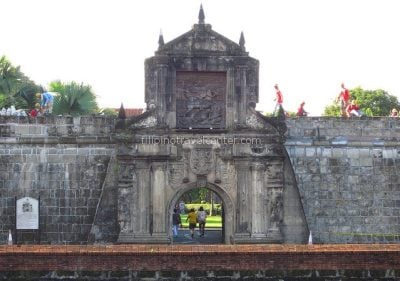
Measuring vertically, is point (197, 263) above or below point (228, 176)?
below

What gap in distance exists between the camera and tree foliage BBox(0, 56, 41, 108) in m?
25.8

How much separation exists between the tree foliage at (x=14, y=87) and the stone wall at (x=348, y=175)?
1176cm

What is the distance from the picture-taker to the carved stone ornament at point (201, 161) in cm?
1988

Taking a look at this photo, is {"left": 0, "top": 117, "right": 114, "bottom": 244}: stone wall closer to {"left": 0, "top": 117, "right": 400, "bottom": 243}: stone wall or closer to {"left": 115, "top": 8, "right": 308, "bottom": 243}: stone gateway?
{"left": 0, "top": 117, "right": 400, "bottom": 243}: stone wall

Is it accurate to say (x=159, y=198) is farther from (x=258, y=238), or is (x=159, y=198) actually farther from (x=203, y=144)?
(x=258, y=238)

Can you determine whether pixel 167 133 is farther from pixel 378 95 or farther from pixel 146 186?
pixel 378 95

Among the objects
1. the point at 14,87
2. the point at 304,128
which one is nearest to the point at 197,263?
the point at 304,128

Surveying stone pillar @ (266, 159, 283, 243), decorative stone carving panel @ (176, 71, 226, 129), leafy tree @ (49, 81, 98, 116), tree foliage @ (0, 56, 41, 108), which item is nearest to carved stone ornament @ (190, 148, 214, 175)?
decorative stone carving panel @ (176, 71, 226, 129)

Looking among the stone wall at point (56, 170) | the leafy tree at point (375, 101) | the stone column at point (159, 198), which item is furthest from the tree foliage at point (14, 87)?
the leafy tree at point (375, 101)

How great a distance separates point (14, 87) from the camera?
2616cm

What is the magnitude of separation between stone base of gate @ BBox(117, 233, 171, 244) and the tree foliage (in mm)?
8821

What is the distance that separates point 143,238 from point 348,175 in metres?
7.14

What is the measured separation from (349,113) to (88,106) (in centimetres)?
1080

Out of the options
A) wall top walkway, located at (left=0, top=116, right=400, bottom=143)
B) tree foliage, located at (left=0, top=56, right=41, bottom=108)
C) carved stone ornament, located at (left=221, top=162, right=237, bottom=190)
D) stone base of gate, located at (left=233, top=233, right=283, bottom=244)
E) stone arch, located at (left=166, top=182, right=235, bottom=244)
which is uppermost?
tree foliage, located at (left=0, top=56, right=41, bottom=108)
